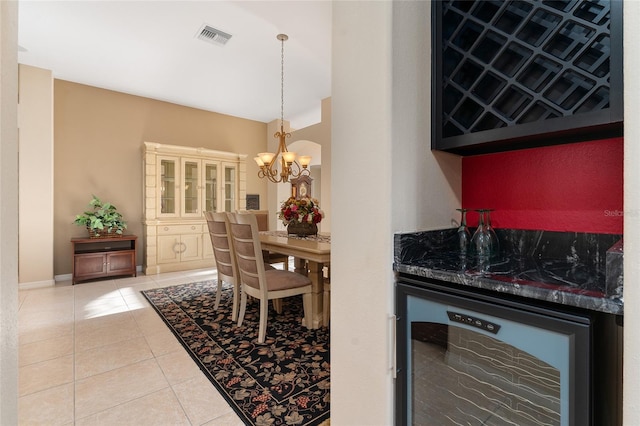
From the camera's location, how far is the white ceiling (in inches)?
114

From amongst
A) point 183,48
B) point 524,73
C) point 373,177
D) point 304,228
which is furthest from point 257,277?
point 183,48

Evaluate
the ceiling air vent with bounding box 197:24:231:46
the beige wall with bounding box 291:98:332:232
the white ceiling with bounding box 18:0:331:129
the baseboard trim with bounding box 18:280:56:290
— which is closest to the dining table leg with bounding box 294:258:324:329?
the white ceiling with bounding box 18:0:331:129

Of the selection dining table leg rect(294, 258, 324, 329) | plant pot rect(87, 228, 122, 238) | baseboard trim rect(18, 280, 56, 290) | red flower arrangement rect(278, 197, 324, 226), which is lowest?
baseboard trim rect(18, 280, 56, 290)

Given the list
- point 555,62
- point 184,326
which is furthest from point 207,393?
point 555,62

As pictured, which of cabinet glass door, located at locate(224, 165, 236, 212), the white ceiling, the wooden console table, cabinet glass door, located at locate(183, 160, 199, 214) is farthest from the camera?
cabinet glass door, located at locate(224, 165, 236, 212)

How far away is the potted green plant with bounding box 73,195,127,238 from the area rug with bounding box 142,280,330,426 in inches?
72.9

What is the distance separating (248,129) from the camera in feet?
21.5

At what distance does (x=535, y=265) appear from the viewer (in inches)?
45.1

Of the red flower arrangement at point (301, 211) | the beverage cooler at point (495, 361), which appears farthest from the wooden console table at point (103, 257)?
the beverage cooler at point (495, 361)

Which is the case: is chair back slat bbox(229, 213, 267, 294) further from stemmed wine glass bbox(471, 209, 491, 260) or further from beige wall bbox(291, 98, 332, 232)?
beige wall bbox(291, 98, 332, 232)

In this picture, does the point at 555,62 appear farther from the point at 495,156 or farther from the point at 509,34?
the point at 495,156

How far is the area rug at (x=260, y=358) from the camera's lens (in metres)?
1.69

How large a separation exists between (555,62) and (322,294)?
95.2 inches

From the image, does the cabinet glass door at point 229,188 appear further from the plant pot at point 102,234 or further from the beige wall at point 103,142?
the plant pot at point 102,234
